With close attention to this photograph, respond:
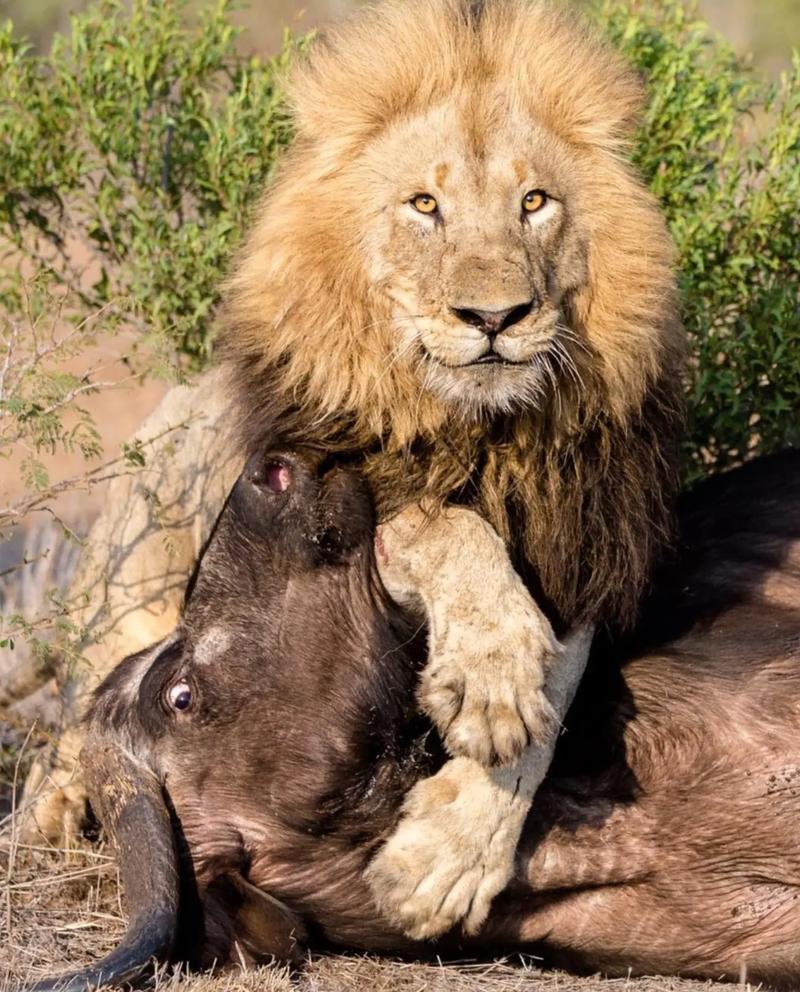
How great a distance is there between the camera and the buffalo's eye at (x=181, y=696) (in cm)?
402

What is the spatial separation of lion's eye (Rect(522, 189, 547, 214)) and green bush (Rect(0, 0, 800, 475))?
6.06 ft

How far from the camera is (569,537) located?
153 inches

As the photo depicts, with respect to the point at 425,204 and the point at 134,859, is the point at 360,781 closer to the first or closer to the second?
the point at 134,859

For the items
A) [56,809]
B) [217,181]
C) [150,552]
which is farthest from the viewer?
[217,181]

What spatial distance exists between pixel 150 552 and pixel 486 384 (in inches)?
76.3

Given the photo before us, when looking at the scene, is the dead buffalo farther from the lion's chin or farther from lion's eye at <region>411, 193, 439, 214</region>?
lion's eye at <region>411, 193, 439, 214</region>

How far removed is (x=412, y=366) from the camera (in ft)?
12.2

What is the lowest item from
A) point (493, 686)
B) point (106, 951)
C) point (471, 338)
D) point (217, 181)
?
point (106, 951)

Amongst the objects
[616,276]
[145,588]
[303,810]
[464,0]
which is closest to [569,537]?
[616,276]

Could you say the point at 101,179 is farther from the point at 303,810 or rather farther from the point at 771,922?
the point at 771,922

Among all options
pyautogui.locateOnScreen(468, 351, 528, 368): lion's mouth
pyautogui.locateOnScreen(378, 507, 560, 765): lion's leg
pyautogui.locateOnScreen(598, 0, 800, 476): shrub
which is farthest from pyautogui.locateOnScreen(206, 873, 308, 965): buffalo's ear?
pyautogui.locateOnScreen(598, 0, 800, 476): shrub

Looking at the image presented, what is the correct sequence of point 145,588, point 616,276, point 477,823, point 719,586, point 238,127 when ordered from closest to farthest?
point 477,823, point 616,276, point 719,586, point 145,588, point 238,127

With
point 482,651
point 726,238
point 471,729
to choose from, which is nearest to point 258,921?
point 471,729

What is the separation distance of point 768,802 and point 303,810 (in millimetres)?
1091
